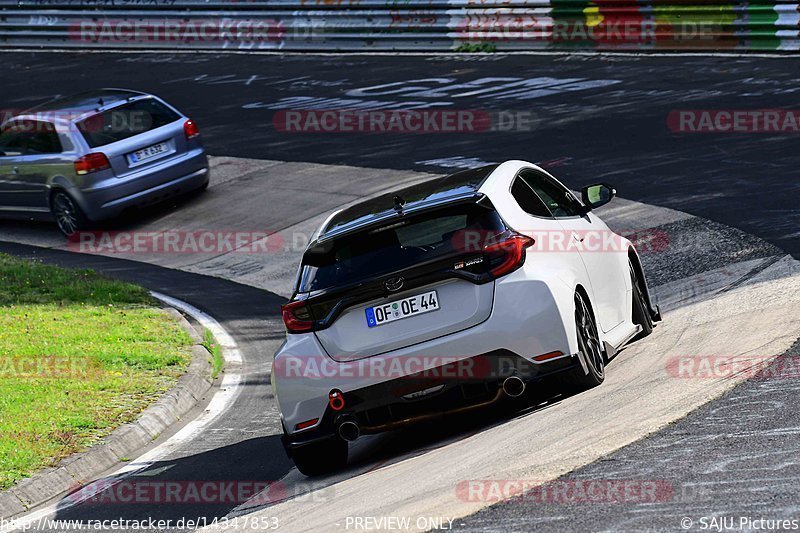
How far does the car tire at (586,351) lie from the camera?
7.64m

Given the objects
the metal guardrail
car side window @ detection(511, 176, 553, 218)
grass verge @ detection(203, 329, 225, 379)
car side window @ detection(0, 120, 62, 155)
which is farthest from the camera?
the metal guardrail

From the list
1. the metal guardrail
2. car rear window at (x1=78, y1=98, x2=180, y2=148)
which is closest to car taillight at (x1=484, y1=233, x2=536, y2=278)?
car rear window at (x1=78, y1=98, x2=180, y2=148)

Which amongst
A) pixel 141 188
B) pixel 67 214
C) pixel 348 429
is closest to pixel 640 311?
pixel 348 429

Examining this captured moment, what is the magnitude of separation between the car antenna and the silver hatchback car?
10.2 meters

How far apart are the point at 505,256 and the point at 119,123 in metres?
11.4

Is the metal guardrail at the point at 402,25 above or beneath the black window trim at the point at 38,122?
beneath

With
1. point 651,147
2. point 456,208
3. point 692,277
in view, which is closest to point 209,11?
point 651,147

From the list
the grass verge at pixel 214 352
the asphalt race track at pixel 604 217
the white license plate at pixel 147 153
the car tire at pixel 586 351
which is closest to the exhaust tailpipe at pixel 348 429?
the asphalt race track at pixel 604 217

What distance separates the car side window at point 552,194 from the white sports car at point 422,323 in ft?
2.97

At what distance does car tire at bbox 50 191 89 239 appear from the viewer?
17.7 m

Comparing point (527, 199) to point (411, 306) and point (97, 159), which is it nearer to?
point (411, 306)

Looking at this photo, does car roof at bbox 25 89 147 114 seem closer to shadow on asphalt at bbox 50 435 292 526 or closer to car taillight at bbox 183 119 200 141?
car taillight at bbox 183 119 200 141

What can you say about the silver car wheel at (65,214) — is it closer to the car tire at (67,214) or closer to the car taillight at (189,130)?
the car tire at (67,214)

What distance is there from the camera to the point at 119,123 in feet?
58.3
